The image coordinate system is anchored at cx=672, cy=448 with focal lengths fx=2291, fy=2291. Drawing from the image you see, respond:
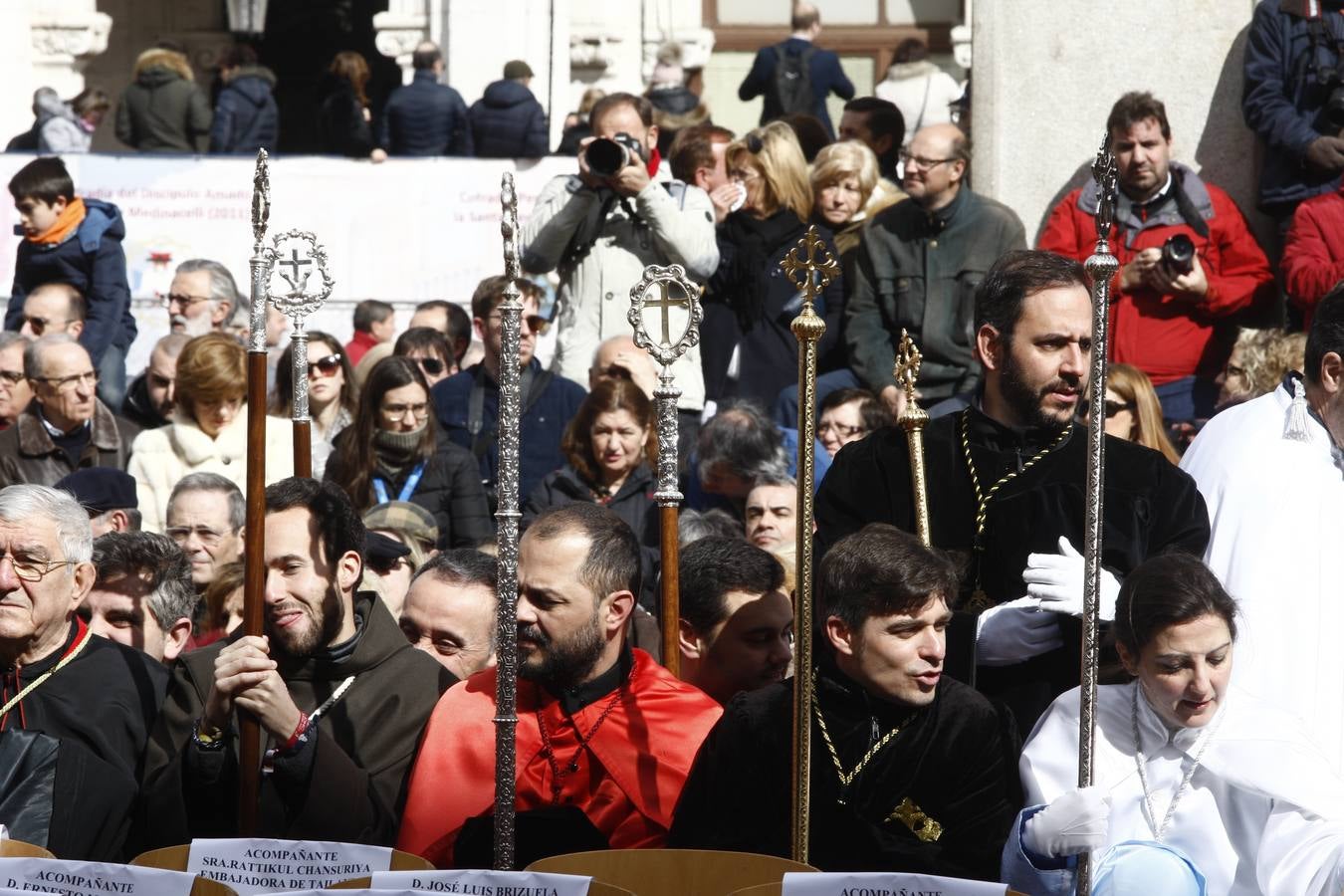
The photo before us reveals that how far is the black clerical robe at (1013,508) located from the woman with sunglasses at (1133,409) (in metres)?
1.64

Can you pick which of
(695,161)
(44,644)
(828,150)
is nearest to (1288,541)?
(44,644)

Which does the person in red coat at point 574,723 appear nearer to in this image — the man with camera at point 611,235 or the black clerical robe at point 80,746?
the black clerical robe at point 80,746

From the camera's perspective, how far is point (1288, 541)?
523 centimetres

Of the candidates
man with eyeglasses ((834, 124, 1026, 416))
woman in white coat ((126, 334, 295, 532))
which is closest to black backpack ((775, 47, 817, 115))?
man with eyeglasses ((834, 124, 1026, 416))

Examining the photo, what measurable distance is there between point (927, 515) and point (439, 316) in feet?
16.8

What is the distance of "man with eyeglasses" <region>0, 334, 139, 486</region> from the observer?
331 inches

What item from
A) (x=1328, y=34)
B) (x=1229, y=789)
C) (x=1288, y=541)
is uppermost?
(x=1328, y=34)

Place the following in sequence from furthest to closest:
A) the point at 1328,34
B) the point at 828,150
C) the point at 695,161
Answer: the point at 695,161, the point at 828,150, the point at 1328,34

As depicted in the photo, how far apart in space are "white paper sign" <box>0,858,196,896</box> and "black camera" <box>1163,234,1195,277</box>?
5023mm

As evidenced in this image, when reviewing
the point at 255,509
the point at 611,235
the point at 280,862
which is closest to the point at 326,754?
the point at 255,509

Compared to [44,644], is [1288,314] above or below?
above

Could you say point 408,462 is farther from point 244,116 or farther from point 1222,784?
point 244,116

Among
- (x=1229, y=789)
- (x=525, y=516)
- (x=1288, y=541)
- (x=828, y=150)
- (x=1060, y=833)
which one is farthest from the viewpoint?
(x=828, y=150)

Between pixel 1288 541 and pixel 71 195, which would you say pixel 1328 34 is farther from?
pixel 71 195
